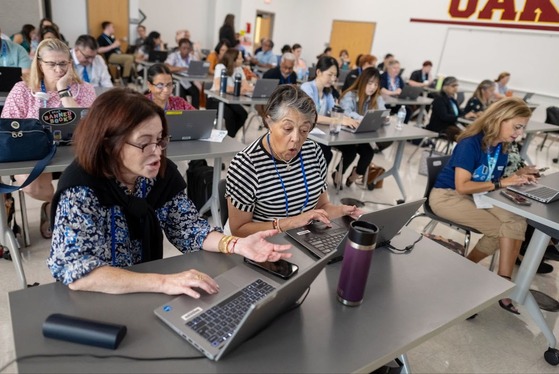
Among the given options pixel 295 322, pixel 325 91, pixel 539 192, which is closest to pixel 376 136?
pixel 325 91

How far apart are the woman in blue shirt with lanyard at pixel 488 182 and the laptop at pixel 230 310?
180 centimetres

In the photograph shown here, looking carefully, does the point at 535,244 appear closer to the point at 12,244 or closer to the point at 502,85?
the point at 12,244

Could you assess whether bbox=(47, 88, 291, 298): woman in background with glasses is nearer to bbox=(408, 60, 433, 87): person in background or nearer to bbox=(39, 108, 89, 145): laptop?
bbox=(39, 108, 89, 145): laptop

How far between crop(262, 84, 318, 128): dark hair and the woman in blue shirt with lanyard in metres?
1.28

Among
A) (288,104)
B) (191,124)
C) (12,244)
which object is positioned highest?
(288,104)

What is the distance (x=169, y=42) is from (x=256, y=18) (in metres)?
2.87

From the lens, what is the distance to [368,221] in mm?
1168

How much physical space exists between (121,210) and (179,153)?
1195 mm

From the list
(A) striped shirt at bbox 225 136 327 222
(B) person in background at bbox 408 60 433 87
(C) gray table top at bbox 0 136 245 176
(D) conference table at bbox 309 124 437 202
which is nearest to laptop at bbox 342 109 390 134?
(D) conference table at bbox 309 124 437 202

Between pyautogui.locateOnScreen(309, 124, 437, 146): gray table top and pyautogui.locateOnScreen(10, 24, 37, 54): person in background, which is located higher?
pyautogui.locateOnScreen(10, 24, 37, 54): person in background

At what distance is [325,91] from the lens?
3986mm

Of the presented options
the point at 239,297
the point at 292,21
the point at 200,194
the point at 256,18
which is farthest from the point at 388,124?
the point at 292,21

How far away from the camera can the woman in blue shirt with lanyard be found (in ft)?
7.73

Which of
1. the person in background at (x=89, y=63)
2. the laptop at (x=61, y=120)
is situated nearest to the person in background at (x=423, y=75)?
the person in background at (x=89, y=63)
